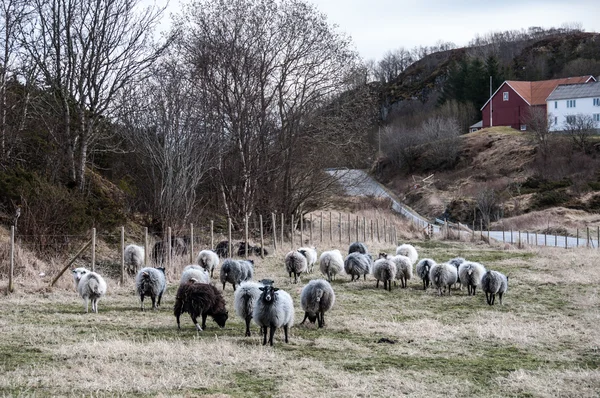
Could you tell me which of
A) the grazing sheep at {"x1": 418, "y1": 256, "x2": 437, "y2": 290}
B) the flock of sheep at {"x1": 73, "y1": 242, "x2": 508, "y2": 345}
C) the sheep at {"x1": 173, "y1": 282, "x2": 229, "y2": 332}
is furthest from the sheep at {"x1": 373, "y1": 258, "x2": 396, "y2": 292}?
the sheep at {"x1": 173, "y1": 282, "x2": 229, "y2": 332}

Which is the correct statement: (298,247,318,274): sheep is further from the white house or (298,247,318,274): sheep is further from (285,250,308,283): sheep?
the white house

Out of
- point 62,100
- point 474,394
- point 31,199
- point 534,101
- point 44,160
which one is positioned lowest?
point 474,394

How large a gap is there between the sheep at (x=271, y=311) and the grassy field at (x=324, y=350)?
35cm

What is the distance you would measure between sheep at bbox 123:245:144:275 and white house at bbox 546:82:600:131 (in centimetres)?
7030

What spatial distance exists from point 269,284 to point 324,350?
1.60 m

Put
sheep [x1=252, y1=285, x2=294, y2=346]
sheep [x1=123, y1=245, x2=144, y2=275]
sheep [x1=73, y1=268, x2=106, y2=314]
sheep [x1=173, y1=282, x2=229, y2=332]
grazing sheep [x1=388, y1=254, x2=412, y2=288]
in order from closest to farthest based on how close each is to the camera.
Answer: sheep [x1=252, y1=285, x2=294, y2=346]
sheep [x1=173, y1=282, x2=229, y2=332]
sheep [x1=73, y1=268, x2=106, y2=314]
grazing sheep [x1=388, y1=254, x2=412, y2=288]
sheep [x1=123, y1=245, x2=144, y2=275]

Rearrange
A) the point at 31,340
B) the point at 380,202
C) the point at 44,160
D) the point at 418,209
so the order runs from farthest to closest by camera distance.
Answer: the point at 418,209, the point at 380,202, the point at 44,160, the point at 31,340

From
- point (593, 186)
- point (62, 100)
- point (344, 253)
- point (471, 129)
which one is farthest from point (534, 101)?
point (62, 100)

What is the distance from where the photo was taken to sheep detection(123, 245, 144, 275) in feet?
65.6

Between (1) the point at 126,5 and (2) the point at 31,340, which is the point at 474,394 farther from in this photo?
(1) the point at 126,5

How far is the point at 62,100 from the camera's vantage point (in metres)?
26.0

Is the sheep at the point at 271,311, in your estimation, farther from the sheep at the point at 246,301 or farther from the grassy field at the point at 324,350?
the sheep at the point at 246,301

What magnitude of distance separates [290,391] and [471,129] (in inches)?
3628

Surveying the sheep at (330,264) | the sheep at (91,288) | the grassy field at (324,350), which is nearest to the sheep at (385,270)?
the grassy field at (324,350)
